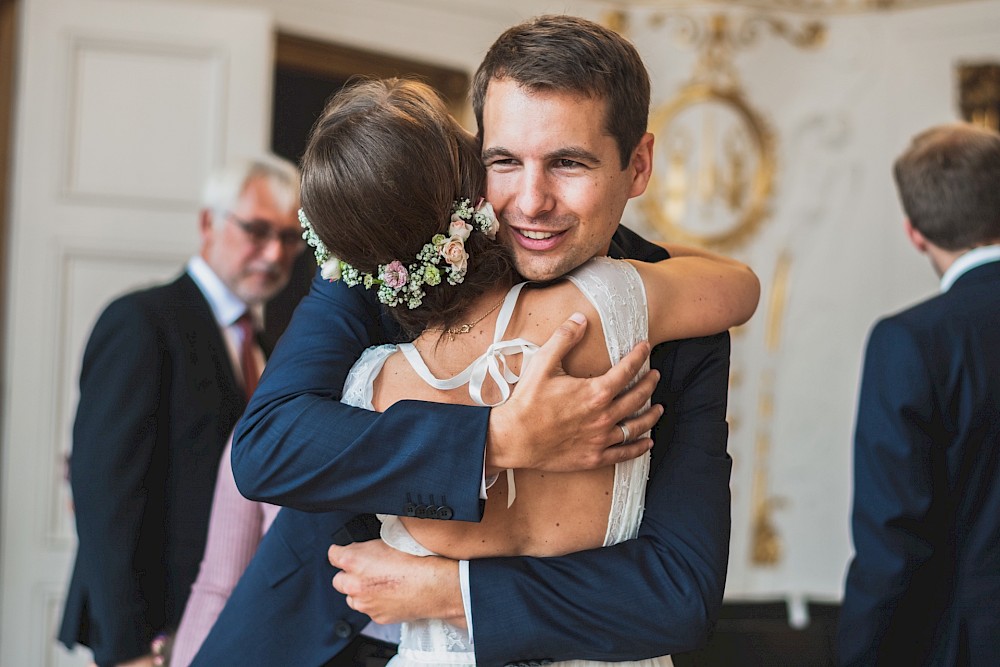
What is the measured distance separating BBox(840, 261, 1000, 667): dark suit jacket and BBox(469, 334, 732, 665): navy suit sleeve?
1.13 metres

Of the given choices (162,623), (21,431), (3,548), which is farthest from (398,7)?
(162,623)

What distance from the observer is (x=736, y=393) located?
19.6 ft

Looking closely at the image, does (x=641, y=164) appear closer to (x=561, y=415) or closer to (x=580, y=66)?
(x=580, y=66)

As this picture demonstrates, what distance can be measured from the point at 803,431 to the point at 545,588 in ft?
15.0

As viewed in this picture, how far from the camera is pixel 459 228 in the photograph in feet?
5.32

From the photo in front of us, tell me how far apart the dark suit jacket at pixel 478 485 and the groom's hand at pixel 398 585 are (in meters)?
0.05

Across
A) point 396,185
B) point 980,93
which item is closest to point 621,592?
point 396,185

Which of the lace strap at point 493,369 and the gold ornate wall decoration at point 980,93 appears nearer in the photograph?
the lace strap at point 493,369

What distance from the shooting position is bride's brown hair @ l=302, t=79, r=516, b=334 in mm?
1564

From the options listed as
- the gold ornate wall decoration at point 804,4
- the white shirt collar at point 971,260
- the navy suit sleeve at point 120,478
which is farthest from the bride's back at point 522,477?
the gold ornate wall decoration at point 804,4

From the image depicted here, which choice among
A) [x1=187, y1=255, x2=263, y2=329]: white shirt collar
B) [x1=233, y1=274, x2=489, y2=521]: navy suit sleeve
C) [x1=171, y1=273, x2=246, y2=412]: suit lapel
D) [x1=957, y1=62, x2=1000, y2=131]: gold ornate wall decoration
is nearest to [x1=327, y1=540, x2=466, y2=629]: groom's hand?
[x1=233, y1=274, x2=489, y2=521]: navy suit sleeve

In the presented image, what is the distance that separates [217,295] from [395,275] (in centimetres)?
179

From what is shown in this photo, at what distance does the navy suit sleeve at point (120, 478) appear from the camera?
113 inches

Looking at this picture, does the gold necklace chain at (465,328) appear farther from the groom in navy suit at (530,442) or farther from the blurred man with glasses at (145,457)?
the blurred man with glasses at (145,457)
